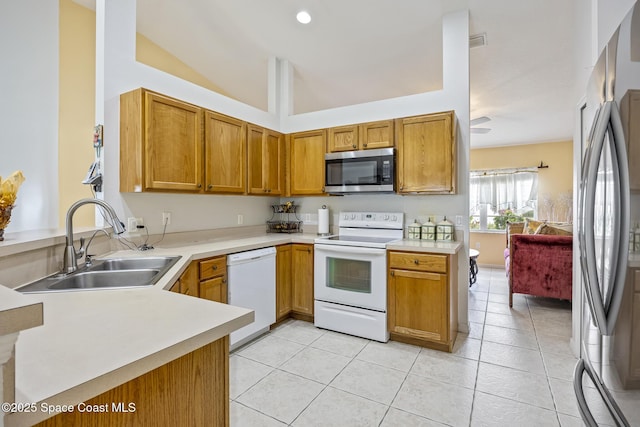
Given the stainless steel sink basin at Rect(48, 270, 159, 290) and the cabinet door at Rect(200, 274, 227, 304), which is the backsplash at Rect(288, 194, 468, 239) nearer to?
the cabinet door at Rect(200, 274, 227, 304)

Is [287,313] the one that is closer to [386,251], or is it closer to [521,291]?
[386,251]

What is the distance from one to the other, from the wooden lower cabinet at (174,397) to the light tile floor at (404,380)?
3.53 feet

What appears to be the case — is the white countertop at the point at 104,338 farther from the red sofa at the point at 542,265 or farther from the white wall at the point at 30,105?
the red sofa at the point at 542,265

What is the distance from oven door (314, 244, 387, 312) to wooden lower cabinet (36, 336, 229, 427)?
198 cm

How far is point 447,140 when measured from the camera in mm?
2789

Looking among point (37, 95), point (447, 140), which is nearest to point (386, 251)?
point (447, 140)

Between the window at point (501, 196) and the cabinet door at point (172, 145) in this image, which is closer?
the cabinet door at point (172, 145)

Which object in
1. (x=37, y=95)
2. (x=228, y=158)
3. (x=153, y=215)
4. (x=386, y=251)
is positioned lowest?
(x=386, y=251)

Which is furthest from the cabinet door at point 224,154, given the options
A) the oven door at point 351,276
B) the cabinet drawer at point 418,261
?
the cabinet drawer at point 418,261

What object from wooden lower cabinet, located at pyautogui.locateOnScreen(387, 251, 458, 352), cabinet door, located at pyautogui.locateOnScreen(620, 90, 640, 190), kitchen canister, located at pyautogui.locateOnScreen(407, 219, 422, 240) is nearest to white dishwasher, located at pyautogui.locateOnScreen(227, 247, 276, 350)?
wooden lower cabinet, located at pyautogui.locateOnScreen(387, 251, 458, 352)

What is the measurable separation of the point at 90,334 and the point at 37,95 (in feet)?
8.74

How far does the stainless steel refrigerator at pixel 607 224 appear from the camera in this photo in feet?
2.50

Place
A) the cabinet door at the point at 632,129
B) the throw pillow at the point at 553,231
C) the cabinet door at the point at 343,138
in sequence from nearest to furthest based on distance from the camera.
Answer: the cabinet door at the point at 632,129, the cabinet door at the point at 343,138, the throw pillow at the point at 553,231

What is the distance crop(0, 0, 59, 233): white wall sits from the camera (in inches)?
88.7
